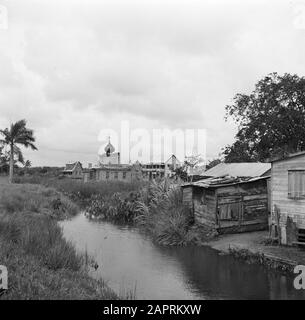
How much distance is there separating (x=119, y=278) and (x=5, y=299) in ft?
19.3

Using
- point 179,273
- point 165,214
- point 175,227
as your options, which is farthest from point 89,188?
point 179,273

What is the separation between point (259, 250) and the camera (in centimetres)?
1616

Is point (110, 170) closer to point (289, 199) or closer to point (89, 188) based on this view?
point (89, 188)

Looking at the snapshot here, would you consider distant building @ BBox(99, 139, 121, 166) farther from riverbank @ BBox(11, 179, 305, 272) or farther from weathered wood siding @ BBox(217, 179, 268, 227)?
weathered wood siding @ BBox(217, 179, 268, 227)

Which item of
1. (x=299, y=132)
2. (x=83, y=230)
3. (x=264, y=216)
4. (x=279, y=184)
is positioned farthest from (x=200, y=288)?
(x=299, y=132)

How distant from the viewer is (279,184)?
16.5m

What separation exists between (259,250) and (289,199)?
2.31 meters

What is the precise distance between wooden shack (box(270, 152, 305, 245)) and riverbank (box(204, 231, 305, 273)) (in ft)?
1.93

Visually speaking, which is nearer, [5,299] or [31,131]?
[5,299]

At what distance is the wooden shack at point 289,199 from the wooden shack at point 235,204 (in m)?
3.67

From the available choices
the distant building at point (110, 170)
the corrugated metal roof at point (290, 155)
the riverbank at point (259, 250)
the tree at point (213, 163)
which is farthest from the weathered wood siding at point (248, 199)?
the distant building at point (110, 170)

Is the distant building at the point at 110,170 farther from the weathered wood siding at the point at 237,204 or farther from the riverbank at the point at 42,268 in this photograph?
the riverbank at the point at 42,268

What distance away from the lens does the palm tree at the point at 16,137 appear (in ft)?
147

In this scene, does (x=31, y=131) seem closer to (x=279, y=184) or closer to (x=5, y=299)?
(x=279, y=184)
